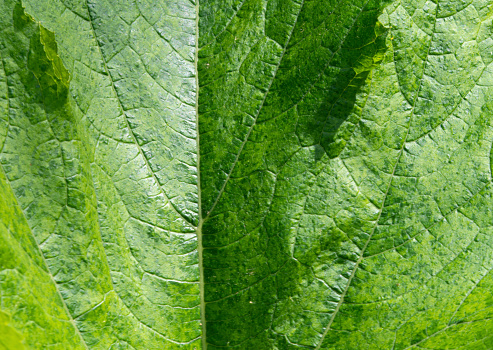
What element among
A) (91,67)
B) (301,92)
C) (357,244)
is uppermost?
(301,92)

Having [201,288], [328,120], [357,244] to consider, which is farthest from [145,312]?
[328,120]

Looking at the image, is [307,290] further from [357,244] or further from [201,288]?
[201,288]

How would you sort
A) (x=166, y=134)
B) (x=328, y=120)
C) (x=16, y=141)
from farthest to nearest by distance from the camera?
(x=166, y=134)
(x=328, y=120)
(x=16, y=141)

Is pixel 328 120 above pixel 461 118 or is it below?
below

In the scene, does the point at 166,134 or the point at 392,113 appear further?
the point at 166,134

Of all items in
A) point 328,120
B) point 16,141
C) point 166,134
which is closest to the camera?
point 16,141

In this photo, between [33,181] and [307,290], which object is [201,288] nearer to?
[307,290]
